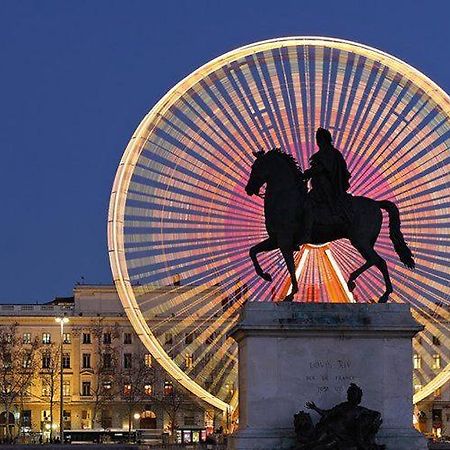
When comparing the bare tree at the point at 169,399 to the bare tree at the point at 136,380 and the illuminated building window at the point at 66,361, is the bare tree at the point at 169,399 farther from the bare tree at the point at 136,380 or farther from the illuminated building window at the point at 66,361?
the illuminated building window at the point at 66,361

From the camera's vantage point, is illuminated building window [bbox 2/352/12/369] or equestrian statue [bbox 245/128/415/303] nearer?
equestrian statue [bbox 245/128/415/303]

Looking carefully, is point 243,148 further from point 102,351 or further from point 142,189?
point 102,351

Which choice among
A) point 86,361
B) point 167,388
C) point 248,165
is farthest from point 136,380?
point 248,165

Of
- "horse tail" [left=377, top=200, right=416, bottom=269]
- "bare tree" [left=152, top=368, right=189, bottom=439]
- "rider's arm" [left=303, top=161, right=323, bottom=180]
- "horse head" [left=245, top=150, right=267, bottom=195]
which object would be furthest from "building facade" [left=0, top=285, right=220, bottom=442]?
"rider's arm" [left=303, top=161, right=323, bottom=180]

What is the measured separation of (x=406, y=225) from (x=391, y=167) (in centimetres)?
208

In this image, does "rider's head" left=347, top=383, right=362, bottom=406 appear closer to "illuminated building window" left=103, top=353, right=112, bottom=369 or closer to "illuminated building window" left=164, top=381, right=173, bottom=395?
"illuminated building window" left=164, top=381, right=173, bottom=395

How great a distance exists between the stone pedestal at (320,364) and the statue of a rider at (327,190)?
203cm

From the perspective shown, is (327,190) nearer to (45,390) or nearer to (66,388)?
(45,390)

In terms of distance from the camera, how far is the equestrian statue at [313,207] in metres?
27.6

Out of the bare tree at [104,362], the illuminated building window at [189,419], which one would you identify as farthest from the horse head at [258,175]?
the illuminated building window at [189,419]

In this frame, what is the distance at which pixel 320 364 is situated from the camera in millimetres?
26719

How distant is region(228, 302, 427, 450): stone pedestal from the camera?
26.4m

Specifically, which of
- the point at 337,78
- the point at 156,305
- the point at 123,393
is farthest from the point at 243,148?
the point at 123,393

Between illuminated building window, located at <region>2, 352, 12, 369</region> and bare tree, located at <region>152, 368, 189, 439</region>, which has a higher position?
illuminated building window, located at <region>2, 352, 12, 369</region>
